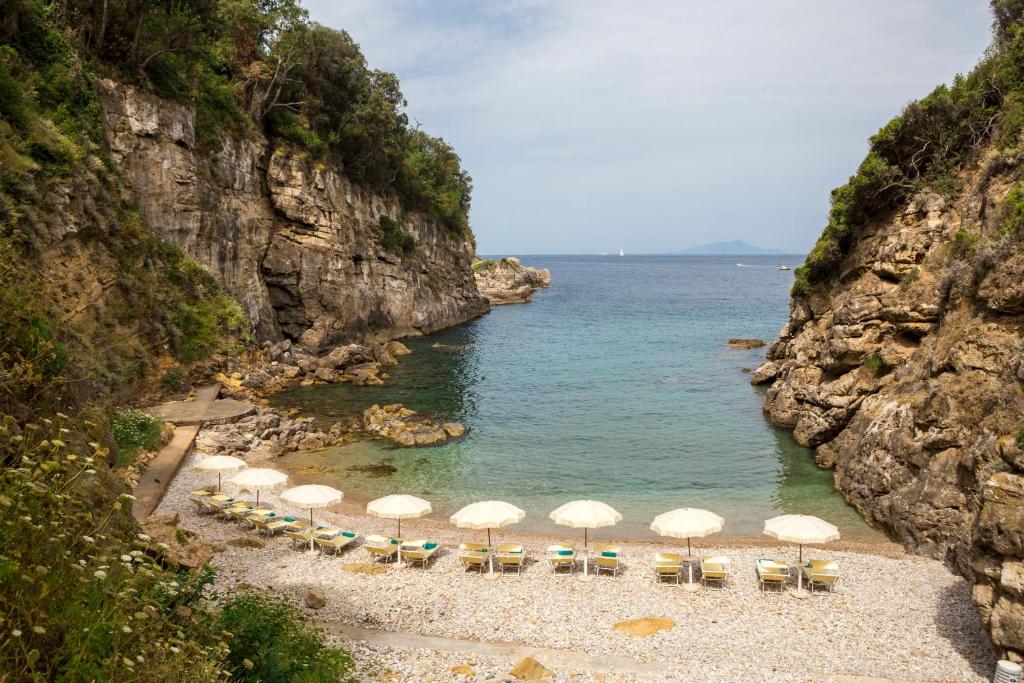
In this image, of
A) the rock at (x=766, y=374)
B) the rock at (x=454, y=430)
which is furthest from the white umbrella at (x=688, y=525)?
the rock at (x=766, y=374)

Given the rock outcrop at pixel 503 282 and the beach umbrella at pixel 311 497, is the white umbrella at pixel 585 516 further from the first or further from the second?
the rock outcrop at pixel 503 282

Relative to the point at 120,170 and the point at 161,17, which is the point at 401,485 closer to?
the point at 120,170

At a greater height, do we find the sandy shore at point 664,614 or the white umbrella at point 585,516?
the white umbrella at point 585,516

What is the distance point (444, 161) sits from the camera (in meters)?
79.7

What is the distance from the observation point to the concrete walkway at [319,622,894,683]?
12.2m

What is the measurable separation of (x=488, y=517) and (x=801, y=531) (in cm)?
825

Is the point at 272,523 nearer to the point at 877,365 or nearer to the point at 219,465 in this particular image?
the point at 219,465

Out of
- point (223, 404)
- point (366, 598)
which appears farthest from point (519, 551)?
point (223, 404)

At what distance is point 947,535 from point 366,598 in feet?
52.1

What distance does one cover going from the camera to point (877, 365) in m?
26.4

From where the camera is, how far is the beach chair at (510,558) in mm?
17422

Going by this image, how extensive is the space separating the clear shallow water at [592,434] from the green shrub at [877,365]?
459cm

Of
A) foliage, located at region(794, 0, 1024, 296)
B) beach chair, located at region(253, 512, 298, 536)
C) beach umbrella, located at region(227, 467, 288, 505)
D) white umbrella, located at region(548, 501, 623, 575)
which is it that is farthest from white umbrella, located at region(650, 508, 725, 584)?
foliage, located at region(794, 0, 1024, 296)

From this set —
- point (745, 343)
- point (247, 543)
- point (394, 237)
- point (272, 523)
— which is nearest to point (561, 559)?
point (272, 523)
